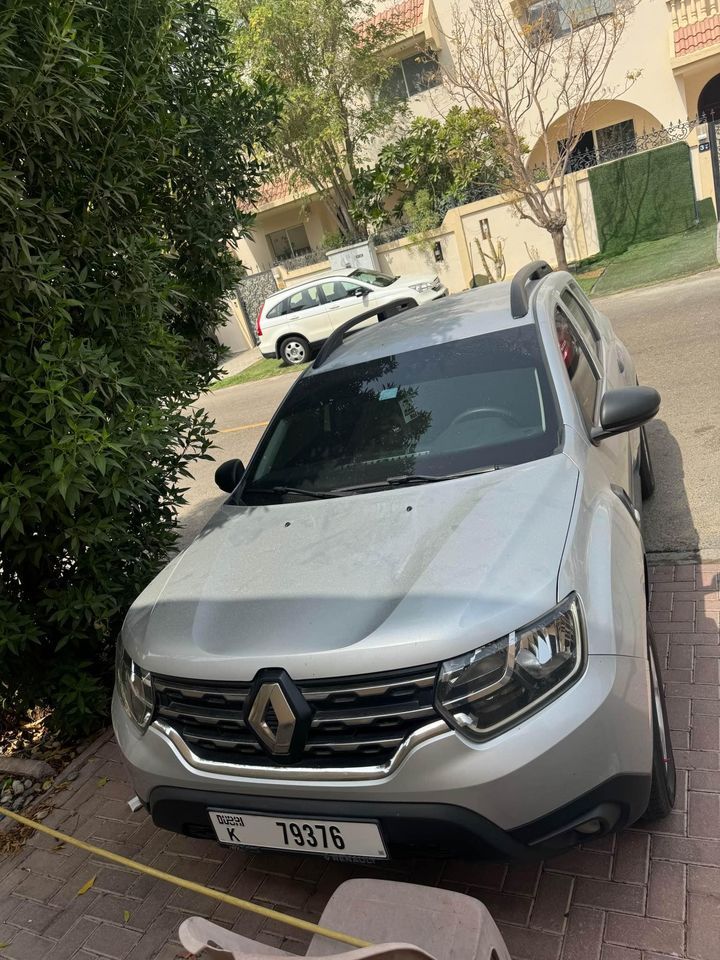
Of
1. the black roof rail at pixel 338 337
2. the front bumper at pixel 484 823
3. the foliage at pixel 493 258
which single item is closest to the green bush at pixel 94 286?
the black roof rail at pixel 338 337

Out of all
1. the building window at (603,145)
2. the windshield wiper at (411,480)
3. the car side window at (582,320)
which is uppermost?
the building window at (603,145)

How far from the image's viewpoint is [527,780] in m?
1.90

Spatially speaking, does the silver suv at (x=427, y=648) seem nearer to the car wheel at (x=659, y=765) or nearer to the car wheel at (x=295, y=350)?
the car wheel at (x=659, y=765)

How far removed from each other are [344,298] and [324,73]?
23.8ft

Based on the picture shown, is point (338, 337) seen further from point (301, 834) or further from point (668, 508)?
point (301, 834)

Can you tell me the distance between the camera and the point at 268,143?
467 centimetres

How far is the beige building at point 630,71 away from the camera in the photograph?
15.8 m

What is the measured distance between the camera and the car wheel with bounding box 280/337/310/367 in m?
15.7

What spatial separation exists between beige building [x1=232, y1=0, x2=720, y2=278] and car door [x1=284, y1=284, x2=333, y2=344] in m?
1.62

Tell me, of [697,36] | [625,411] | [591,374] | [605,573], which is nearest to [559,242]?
[697,36]

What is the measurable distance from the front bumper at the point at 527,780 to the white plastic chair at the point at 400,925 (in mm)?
157

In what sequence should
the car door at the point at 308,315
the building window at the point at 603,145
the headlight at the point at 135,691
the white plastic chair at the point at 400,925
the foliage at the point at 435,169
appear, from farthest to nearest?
the foliage at the point at 435,169 → the building window at the point at 603,145 → the car door at the point at 308,315 → the headlight at the point at 135,691 → the white plastic chair at the point at 400,925

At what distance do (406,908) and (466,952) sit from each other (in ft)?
0.65

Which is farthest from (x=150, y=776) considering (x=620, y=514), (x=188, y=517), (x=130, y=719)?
(x=188, y=517)
